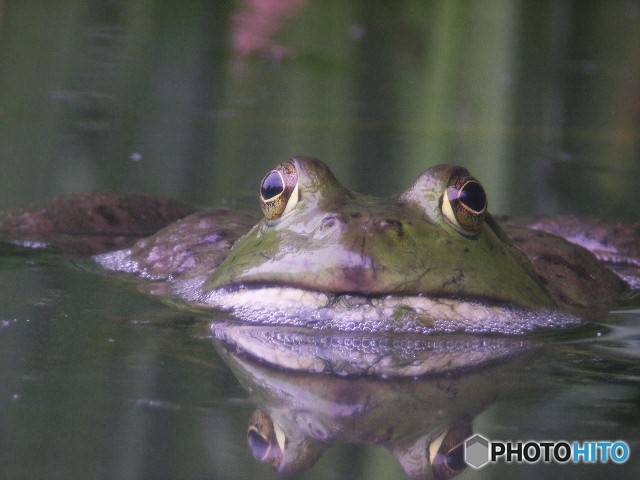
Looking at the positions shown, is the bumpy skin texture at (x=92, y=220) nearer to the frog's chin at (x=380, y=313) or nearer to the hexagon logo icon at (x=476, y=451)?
the frog's chin at (x=380, y=313)

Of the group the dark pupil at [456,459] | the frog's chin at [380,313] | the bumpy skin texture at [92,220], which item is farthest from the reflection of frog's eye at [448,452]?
the bumpy skin texture at [92,220]

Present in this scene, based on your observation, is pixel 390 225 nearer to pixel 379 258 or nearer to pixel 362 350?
pixel 379 258

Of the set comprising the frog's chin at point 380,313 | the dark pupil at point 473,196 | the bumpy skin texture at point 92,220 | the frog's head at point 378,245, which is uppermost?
the dark pupil at point 473,196

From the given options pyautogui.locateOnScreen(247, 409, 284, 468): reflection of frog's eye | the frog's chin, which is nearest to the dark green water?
pyautogui.locateOnScreen(247, 409, 284, 468): reflection of frog's eye

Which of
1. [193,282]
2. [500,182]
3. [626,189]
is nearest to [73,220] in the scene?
[193,282]

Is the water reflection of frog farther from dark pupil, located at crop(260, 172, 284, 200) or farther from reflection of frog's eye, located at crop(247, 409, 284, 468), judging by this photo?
dark pupil, located at crop(260, 172, 284, 200)

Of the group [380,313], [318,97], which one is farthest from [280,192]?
[318,97]
